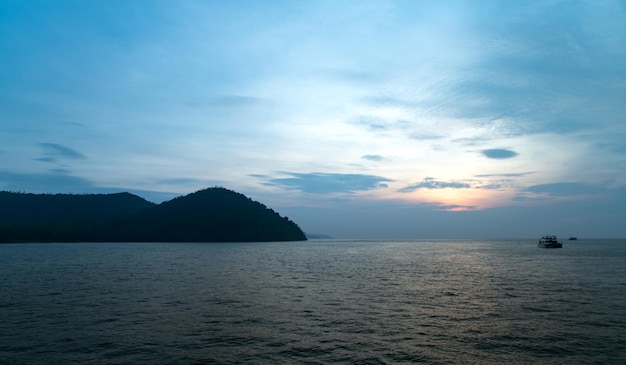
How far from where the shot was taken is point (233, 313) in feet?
141

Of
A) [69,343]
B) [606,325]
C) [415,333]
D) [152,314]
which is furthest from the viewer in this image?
[152,314]

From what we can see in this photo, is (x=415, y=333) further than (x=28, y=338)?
Yes

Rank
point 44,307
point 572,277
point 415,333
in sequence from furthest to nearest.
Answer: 1. point 572,277
2. point 44,307
3. point 415,333

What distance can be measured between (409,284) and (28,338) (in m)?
55.1

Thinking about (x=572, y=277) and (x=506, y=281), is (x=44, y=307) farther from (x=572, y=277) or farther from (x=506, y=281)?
(x=572, y=277)

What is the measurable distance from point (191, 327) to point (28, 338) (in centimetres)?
1319

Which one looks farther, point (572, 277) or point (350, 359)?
point (572, 277)

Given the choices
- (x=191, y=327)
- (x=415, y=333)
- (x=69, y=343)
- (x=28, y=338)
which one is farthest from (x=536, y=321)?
(x=28, y=338)

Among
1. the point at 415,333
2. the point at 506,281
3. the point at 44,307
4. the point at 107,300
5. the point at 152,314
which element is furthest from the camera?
the point at 506,281

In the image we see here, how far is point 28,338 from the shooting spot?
32.3 m

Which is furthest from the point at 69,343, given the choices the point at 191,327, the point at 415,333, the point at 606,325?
the point at 606,325

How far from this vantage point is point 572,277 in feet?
256

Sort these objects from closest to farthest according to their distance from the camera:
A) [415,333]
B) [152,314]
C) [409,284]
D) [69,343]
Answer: [69,343] < [415,333] < [152,314] < [409,284]

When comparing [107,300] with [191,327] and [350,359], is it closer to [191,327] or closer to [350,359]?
[191,327]
